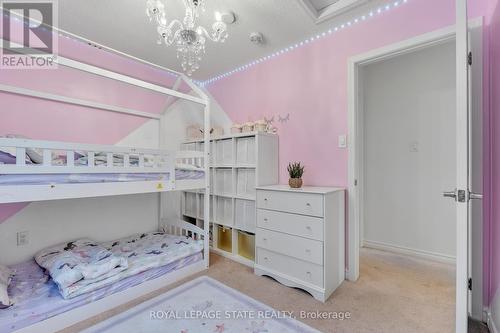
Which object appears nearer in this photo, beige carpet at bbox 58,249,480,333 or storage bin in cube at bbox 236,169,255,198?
beige carpet at bbox 58,249,480,333

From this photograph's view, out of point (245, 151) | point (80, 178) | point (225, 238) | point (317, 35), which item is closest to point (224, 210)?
point (225, 238)

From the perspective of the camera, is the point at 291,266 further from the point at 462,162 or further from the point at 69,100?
the point at 69,100

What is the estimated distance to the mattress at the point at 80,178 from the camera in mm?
1369

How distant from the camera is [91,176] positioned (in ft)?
5.38

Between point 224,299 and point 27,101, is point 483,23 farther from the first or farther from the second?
point 27,101

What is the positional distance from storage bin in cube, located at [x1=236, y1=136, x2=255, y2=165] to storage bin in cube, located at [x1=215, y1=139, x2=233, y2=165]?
0.10 m

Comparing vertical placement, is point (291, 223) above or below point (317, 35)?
below

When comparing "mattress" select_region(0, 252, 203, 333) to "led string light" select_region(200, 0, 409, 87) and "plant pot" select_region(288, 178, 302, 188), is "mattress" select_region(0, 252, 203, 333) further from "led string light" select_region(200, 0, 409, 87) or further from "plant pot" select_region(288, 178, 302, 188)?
"led string light" select_region(200, 0, 409, 87)

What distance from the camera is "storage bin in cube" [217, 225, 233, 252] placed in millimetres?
2737

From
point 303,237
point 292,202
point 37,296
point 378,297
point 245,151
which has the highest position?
point 245,151

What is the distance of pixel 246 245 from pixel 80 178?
1693 mm

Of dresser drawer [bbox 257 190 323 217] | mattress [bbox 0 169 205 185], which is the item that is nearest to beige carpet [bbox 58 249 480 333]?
dresser drawer [bbox 257 190 323 217]

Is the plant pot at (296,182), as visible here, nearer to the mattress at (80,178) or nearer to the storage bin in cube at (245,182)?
the storage bin in cube at (245,182)

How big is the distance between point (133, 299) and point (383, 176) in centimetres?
301
